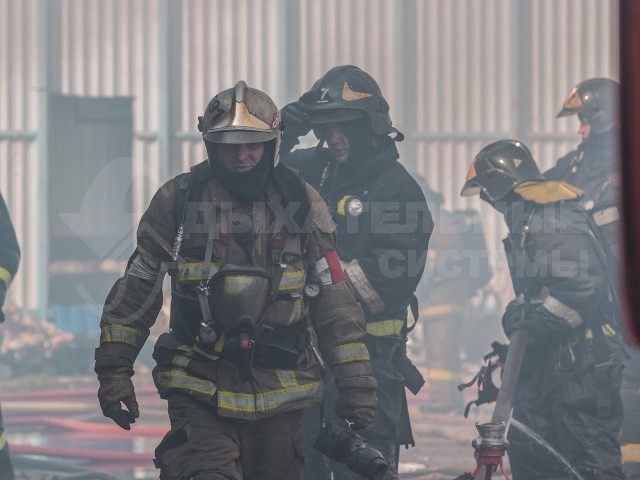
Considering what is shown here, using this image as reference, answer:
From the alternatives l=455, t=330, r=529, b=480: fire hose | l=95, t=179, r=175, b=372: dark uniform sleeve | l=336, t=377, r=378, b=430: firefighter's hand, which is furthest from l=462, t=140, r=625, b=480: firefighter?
l=95, t=179, r=175, b=372: dark uniform sleeve

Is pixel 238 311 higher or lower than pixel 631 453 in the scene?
higher

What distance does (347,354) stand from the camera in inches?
204

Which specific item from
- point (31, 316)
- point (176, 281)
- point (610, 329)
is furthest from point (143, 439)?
point (31, 316)

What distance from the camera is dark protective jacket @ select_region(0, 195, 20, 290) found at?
730 centimetres

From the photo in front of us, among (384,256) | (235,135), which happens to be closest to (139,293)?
(235,135)

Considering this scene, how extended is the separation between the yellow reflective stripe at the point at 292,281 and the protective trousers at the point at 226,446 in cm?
49

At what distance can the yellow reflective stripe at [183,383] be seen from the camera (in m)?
4.96

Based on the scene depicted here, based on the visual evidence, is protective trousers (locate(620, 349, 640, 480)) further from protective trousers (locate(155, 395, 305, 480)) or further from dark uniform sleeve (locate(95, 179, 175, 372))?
dark uniform sleeve (locate(95, 179, 175, 372))

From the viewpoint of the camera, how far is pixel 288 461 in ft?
16.7

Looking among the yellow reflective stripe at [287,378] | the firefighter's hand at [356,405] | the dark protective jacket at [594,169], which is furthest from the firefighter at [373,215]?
the dark protective jacket at [594,169]

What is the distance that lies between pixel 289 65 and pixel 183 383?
14.6 m

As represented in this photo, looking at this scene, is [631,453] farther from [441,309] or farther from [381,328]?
[441,309]

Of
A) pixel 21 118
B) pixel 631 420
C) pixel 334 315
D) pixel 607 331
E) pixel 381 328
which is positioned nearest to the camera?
pixel 334 315

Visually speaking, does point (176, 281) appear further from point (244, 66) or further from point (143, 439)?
point (244, 66)
